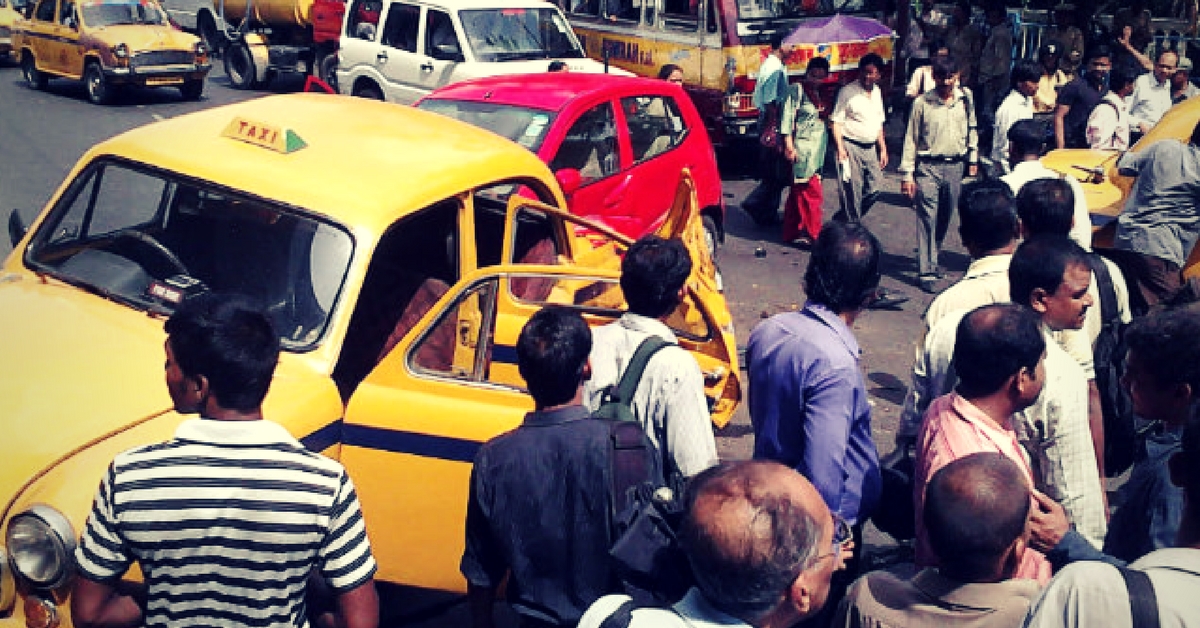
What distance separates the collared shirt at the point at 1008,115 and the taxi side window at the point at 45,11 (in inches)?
592

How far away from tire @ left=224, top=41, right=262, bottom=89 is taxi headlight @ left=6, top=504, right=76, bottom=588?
17285 mm

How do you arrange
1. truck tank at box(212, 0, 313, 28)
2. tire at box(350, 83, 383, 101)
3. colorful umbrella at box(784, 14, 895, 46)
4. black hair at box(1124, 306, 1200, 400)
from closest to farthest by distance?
black hair at box(1124, 306, 1200, 400), colorful umbrella at box(784, 14, 895, 46), tire at box(350, 83, 383, 101), truck tank at box(212, 0, 313, 28)

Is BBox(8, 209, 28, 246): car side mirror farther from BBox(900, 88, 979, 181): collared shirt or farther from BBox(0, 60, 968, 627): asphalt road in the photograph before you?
BBox(900, 88, 979, 181): collared shirt

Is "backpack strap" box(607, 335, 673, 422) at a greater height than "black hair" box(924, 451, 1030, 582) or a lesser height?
lesser

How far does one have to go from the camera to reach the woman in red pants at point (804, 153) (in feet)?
37.0

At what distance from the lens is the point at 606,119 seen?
372 inches

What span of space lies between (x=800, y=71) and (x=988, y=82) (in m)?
3.37

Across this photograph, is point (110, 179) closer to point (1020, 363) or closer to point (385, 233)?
point (385, 233)

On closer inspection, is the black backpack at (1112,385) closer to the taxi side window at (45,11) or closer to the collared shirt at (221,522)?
the collared shirt at (221,522)

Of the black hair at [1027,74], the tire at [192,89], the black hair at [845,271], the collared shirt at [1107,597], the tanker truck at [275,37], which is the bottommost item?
the tire at [192,89]

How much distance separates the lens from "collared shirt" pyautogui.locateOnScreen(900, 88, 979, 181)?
9984mm

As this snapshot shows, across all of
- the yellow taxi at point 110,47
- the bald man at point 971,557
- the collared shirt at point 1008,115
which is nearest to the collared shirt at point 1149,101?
the collared shirt at point 1008,115

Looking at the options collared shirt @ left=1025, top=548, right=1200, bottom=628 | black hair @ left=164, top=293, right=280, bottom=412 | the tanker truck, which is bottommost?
the tanker truck

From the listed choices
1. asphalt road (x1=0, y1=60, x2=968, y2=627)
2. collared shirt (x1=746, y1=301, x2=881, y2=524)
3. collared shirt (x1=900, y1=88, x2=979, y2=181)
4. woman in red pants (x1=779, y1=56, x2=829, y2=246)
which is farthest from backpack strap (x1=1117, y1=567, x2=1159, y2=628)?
woman in red pants (x1=779, y1=56, x2=829, y2=246)
